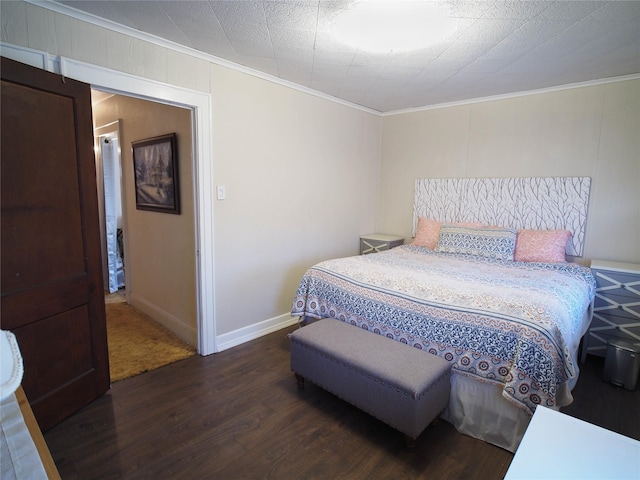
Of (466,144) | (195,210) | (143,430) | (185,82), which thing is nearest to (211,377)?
(143,430)

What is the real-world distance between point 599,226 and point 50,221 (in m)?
4.20

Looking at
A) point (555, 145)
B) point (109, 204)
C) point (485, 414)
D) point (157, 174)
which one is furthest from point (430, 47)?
point (109, 204)

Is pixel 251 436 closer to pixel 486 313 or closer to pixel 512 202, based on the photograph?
pixel 486 313

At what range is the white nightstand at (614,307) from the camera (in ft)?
8.61

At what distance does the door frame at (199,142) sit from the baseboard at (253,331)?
10cm

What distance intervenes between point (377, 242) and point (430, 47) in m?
2.24

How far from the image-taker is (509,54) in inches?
96.2

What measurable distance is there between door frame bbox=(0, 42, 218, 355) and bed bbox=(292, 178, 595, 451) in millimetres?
777

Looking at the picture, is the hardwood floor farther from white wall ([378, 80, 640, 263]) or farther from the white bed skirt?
white wall ([378, 80, 640, 263])

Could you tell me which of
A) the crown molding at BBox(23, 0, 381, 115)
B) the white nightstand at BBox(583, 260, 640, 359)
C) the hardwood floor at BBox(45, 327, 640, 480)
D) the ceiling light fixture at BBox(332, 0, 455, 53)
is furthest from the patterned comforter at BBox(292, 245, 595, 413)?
the crown molding at BBox(23, 0, 381, 115)

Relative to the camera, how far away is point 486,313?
1.93 metres

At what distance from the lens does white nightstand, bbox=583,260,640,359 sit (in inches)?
103

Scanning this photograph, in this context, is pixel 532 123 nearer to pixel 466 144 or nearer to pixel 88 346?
pixel 466 144

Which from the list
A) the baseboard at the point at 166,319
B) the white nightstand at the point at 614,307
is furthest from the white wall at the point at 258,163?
the white nightstand at the point at 614,307
